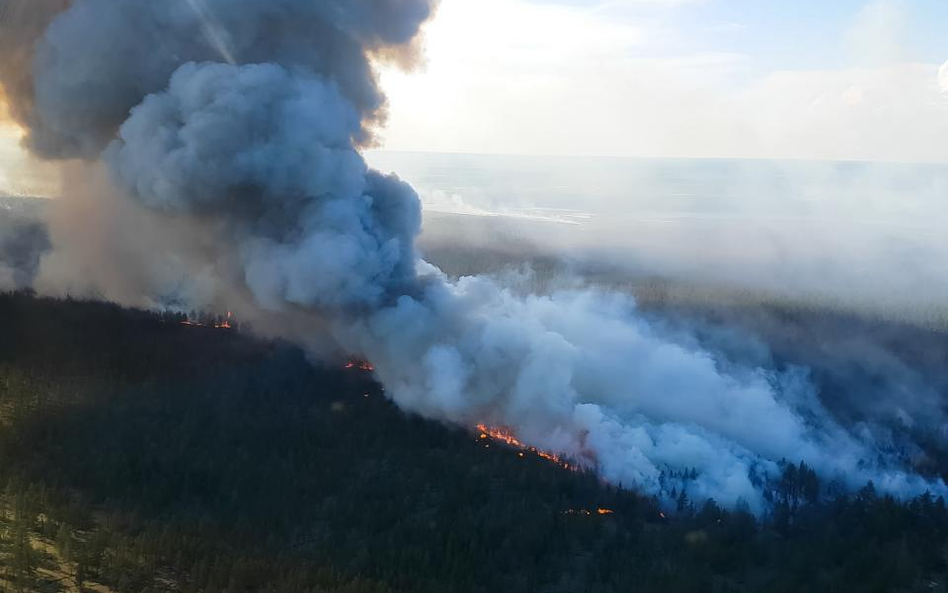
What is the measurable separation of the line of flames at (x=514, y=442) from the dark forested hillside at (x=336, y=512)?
1569 millimetres

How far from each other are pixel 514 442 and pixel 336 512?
1824 centimetres

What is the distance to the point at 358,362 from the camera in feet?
253

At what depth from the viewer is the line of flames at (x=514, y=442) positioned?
6288cm

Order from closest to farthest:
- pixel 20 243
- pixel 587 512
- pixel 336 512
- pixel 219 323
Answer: pixel 336 512, pixel 587 512, pixel 219 323, pixel 20 243

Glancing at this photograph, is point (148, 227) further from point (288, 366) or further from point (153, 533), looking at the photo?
point (153, 533)

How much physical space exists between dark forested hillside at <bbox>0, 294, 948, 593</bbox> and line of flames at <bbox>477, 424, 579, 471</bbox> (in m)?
1.57

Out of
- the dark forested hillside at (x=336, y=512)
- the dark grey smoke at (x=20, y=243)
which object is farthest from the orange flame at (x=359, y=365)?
the dark grey smoke at (x=20, y=243)

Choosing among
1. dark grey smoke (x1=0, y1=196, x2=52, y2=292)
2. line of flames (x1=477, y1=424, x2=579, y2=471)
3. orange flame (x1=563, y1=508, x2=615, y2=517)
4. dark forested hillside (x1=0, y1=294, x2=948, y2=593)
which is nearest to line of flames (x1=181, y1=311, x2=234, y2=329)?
dark forested hillside (x1=0, y1=294, x2=948, y2=593)

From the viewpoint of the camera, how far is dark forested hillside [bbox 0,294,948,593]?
142ft

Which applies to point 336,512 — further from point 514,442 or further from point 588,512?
point 514,442

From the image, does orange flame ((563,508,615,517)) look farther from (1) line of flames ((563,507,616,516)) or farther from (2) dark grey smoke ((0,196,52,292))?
(2) dark grey smoke ((0,196,52,292))

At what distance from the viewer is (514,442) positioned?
66.9m

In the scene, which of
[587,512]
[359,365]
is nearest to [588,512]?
[587,512]

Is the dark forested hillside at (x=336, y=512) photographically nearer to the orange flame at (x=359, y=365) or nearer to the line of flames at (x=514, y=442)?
the line of flames at (x=514, y=442)
